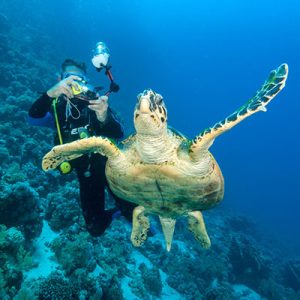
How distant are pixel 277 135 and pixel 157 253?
5161 inches

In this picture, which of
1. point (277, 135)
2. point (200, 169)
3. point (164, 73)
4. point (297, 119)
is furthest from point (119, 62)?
point (297, 119)

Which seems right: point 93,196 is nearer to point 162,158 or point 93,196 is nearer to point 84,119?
point 84,119

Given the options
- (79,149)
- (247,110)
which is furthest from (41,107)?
(247,110)

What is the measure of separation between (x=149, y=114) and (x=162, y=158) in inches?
28.5

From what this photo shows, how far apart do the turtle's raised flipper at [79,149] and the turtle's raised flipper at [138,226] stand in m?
1.40

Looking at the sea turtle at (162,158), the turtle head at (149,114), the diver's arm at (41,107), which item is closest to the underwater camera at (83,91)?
the diver's arm at (41,107)

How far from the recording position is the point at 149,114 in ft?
7.82

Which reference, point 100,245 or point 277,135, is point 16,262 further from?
point 277,135

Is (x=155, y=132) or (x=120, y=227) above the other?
(x=120, y=227)

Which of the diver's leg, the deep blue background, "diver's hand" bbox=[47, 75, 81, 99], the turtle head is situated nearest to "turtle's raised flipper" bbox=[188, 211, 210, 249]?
the diver's leg

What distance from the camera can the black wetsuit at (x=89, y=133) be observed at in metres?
3.94

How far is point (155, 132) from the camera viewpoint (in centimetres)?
259

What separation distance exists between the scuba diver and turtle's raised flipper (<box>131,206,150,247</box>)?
0.44 metres

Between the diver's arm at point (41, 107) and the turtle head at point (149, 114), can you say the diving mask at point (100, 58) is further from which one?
the turtle head at point (149, 114)
